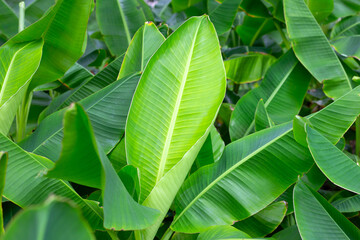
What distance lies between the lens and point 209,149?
2.70 ft

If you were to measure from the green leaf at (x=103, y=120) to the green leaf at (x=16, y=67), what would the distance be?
9cm

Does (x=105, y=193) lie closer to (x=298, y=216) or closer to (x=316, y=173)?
(x=298, y=216)

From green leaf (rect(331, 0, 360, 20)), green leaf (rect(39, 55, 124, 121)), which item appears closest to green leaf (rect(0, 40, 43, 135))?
green leaf (rect(39, 55, 124, 121))

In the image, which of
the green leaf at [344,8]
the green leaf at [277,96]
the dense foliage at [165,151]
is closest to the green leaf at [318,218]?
the dense foliage at [165,151]

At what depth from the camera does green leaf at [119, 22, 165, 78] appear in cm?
93

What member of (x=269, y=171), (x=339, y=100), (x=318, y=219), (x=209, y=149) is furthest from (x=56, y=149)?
(x=339, y=100)

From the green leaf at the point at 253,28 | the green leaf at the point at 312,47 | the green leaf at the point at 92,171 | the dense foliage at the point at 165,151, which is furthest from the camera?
the green leaf at the point at 253,28

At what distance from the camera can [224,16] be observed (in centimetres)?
136

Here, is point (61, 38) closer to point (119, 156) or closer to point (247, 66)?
point (119, 156)

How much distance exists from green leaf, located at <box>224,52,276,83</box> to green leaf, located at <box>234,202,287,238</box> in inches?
26.3

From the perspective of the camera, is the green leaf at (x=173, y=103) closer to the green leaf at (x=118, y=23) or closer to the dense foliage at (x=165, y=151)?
the dense foliage at (x=165, y=151)

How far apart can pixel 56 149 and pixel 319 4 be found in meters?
1.11

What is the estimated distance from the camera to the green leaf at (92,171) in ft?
1.44

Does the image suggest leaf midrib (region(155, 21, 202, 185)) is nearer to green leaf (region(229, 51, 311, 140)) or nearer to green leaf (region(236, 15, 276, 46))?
green leaf (region(229, 51, 311, 140))
